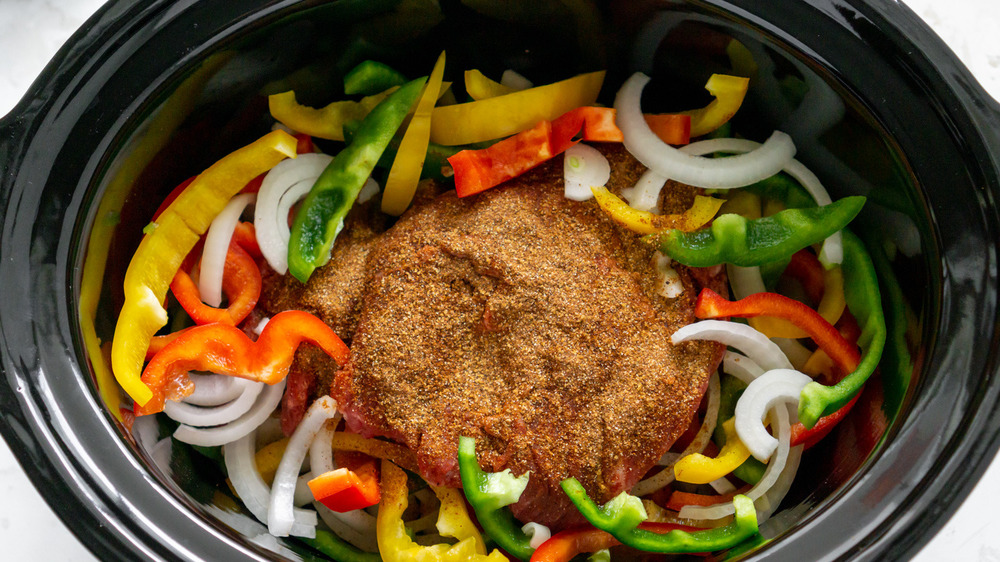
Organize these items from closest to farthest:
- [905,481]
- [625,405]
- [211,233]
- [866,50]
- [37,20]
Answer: [905,481]
[866,50]
[625,405]
[211,233]
[37,20]

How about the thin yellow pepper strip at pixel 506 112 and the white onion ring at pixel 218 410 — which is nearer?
the white onion ring at pixel 218 410

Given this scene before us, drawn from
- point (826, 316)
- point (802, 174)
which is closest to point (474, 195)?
point (802, 174)

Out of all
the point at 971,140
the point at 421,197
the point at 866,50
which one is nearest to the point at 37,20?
the point at 421,197

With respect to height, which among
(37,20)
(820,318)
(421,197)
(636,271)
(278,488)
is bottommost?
(278,488)

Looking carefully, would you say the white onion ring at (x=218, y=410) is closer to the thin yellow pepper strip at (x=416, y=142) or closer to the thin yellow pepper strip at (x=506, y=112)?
the thin yellow pepper strip at (x=416, y=142)

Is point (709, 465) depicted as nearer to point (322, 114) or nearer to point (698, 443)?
point (698, 443)

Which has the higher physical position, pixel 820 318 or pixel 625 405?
pixel 820 318

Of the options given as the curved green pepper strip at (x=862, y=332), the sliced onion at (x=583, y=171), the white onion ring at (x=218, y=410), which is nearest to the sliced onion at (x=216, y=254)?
the white onion ring at (x=218, y=410)

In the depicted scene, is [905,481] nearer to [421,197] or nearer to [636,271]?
[636,271]
